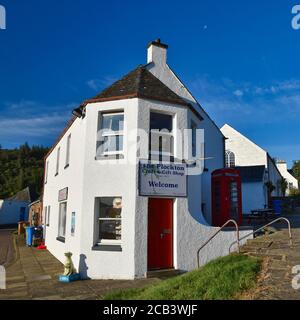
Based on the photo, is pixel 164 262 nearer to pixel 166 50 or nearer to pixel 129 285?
pixel 129 285

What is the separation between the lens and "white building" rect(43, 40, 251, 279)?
10.3 metres

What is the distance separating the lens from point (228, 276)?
7.10m

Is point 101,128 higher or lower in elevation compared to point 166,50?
lower

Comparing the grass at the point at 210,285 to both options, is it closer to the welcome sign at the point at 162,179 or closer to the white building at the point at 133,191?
the white building at the point at 133,191

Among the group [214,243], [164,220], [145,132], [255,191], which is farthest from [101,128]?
[255,191]

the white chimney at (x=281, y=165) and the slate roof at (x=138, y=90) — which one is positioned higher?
the white chimney at (x=281, y=165)

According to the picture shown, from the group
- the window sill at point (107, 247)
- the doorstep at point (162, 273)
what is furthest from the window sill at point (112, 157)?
the doorstep at point (162, 273)

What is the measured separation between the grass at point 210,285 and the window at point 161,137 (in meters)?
4.33

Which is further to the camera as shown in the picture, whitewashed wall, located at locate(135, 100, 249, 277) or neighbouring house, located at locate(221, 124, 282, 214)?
neighbouring house, located at locate(221, 124, 282, 214)

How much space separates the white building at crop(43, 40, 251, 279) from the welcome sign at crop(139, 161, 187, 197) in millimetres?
34

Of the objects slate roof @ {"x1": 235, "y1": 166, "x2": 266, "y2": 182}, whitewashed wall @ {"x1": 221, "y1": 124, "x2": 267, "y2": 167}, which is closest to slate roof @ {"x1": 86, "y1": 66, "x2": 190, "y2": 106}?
slate roof @ {"x1": 235, "y1": 166, "x2": 266, "y2": 182}

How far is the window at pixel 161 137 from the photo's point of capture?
11.3 m

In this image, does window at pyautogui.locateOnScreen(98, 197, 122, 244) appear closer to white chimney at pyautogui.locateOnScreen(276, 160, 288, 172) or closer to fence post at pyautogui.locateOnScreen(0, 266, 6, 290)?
fence post at pyautogui.locateOnScreen(0, 266, 6, 290)
